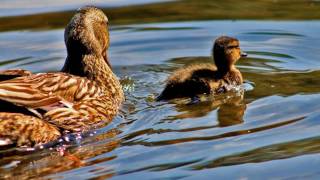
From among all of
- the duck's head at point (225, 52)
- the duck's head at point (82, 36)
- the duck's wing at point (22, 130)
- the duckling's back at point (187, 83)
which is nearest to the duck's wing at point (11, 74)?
the duck's wing at point (22, 130)

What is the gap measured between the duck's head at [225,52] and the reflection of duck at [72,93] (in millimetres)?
1000

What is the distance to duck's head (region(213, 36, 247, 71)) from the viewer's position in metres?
9.22

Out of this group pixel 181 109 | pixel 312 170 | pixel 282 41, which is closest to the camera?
pixel 312 170

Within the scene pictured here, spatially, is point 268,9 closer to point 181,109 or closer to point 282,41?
point 282,41

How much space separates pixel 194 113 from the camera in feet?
27.1

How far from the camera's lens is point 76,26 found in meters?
8.60

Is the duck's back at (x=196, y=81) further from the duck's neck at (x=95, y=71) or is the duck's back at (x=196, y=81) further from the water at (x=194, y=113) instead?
the duck's neck at (x=95, y=71)

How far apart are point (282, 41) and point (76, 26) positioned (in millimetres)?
2844

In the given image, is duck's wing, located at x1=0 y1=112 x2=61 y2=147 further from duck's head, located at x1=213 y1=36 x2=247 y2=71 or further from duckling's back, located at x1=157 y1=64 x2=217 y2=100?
duck's head, located at x1=213 y1=36 x2=247 y2=71

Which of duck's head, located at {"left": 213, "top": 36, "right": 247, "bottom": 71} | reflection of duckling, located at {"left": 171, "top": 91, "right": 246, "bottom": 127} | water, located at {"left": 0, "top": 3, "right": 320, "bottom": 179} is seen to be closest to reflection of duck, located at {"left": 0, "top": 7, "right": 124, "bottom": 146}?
water, located at {"left": 0, "top": 3, "right": 320, "bottom": 179}

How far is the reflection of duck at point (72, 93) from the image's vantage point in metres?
7.43

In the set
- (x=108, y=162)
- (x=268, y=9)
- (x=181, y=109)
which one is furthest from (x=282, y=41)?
(x=108, y=162)

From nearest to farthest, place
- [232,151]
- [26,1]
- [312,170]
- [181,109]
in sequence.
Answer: [312,170] < [232,151] < [181,109] < [26,1]

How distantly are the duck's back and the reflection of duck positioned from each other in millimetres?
454
